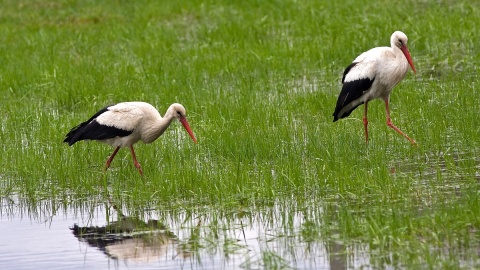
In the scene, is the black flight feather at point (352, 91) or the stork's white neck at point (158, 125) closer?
the stork's white neck at point (158, 125)

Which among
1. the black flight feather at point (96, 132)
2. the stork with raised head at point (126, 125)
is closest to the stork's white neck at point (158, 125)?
the stork with raised head at point (126, 125)

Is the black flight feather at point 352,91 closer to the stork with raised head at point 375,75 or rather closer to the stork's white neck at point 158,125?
the stork with raised head at point 375,75

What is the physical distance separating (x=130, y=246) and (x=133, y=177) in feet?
6.79

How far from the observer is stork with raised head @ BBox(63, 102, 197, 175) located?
966 cm

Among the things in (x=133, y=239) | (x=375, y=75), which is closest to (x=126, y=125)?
(x=133, y=239)

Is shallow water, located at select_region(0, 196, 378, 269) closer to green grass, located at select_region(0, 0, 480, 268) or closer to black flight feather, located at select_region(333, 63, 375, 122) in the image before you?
green grass, located at select_region(0, 0, 480, 268)

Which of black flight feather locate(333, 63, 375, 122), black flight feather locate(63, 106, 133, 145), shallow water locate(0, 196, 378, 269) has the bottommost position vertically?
shallow water locate(0, 196, 378, 269)

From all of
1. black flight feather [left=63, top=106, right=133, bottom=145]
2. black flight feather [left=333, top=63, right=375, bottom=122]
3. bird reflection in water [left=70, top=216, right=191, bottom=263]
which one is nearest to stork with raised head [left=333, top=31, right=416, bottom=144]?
black flight feather [left=333, top=63, right=375, bottom=122]

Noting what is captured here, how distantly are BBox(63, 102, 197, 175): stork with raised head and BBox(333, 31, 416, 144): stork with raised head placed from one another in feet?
6.05

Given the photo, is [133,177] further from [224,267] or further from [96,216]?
[224,267]

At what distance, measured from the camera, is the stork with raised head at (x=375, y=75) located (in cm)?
1034

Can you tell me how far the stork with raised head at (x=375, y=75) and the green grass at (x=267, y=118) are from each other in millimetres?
317

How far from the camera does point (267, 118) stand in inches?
429

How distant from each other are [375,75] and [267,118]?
1.30 metres
